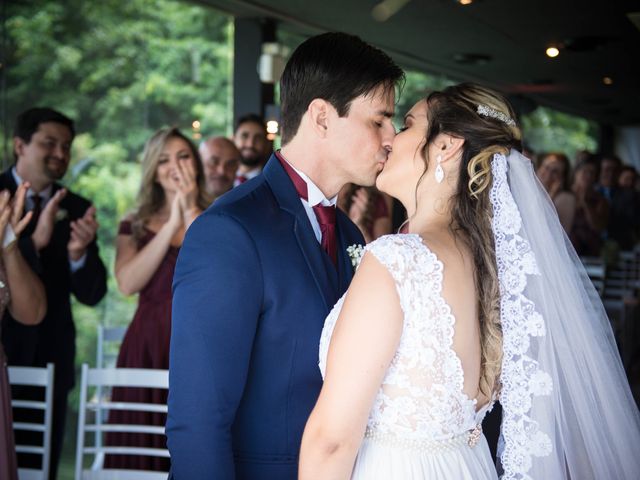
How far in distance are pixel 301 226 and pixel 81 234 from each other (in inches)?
→ 92.2

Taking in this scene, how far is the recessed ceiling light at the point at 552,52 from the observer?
24.9 ft

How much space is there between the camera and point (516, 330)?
1.91 m

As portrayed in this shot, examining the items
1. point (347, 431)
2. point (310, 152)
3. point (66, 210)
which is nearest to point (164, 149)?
point (66, 210)

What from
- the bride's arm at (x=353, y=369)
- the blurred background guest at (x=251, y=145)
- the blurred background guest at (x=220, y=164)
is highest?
the blurred background guest at (x=251, y=145)

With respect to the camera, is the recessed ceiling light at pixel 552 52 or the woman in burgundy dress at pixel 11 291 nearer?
the woman in burgundy dress at pixel 11 291

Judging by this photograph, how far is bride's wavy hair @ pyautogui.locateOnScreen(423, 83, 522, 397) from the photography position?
1880 millimetres

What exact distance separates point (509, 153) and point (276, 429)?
885 millimetres

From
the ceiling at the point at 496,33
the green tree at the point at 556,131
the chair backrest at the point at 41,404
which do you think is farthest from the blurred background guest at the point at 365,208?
the green tree at the point at 556,131

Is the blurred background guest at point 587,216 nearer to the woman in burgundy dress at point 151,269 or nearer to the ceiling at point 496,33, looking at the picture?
the ceiling at point 496,33

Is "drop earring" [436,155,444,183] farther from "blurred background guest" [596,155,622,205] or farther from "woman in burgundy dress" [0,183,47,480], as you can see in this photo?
"blurred background guest" [596,155,622,205]

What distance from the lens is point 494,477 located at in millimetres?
2064

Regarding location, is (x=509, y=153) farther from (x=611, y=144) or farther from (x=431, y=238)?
(x=611, y=144)

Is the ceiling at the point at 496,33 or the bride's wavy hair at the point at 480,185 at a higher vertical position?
the ceiling at the point at 496,33

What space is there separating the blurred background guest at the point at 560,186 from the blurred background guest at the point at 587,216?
0.90 feet
